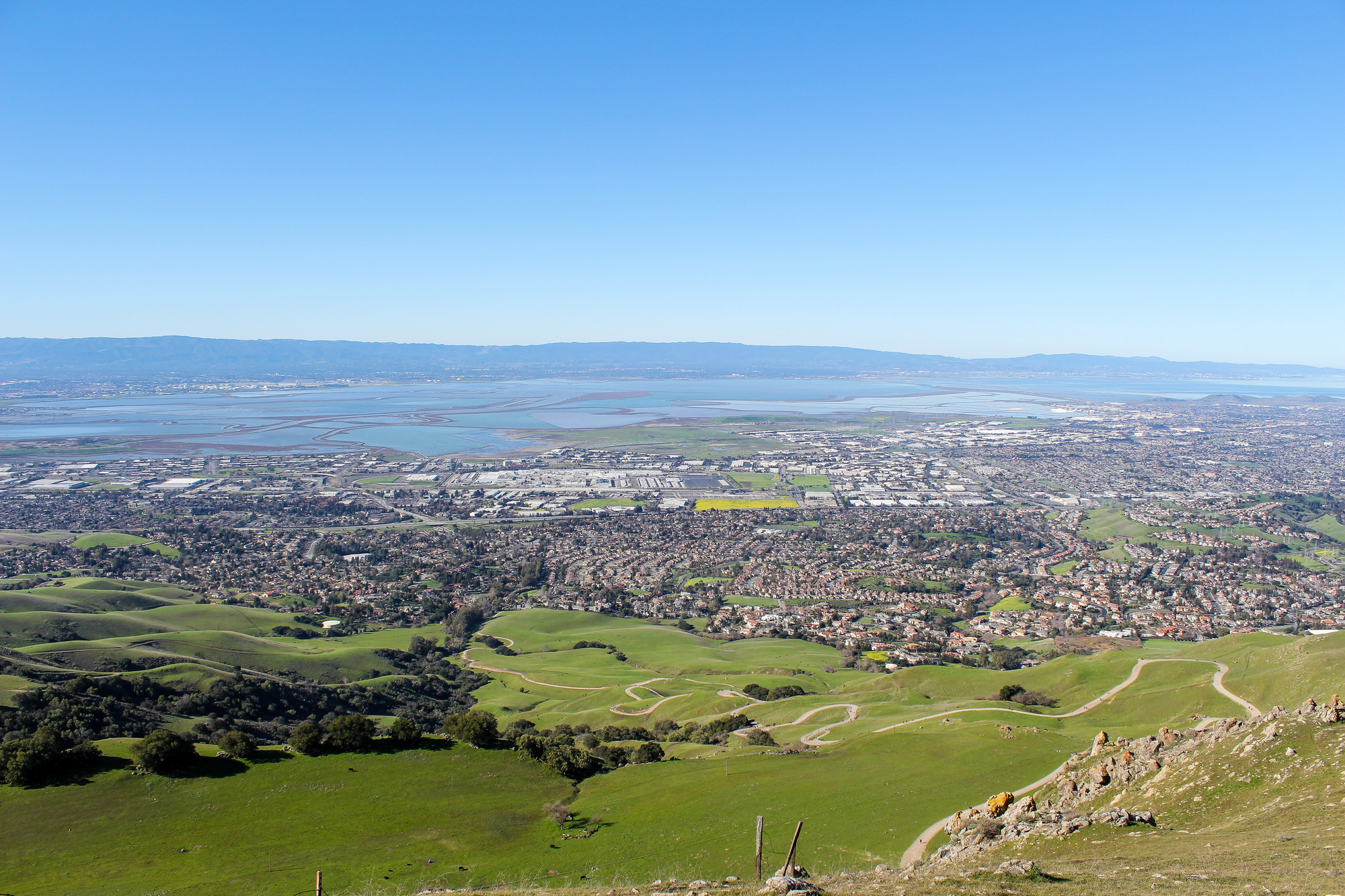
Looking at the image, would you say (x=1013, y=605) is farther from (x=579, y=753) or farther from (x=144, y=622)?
(x=144, y=622)

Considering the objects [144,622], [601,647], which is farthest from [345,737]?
[144,622]

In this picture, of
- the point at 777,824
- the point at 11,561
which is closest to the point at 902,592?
the point at 777,824

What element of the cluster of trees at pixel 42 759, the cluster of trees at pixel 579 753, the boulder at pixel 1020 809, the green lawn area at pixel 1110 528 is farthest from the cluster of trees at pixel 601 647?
the green lawn area at pixel 1110 528

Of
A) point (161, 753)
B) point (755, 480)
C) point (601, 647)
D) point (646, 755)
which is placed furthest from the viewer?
point (755, 480)

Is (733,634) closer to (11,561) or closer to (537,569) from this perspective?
(537,569)

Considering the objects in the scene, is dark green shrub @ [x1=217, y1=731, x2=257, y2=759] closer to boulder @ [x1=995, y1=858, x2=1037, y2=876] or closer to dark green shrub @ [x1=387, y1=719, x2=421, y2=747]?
dark green shrub @ [x1=387, y1=719, x2=421, y2=747]

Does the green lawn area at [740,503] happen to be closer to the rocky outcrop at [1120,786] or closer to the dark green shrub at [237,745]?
the dark green shrub at [237,745]

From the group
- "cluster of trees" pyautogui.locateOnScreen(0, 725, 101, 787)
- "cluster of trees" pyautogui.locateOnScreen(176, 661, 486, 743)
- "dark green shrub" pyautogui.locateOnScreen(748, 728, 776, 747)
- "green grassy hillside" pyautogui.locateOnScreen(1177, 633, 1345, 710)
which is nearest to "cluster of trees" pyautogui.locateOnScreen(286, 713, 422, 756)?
"cluster of trees" pyautogui.locateOnScreen(0, 725, 101, 787)

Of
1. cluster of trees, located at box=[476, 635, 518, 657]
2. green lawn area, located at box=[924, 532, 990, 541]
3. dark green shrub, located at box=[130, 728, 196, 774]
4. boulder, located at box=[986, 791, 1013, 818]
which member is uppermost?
boulder, located at box=[986, 791, 1013, 818]
